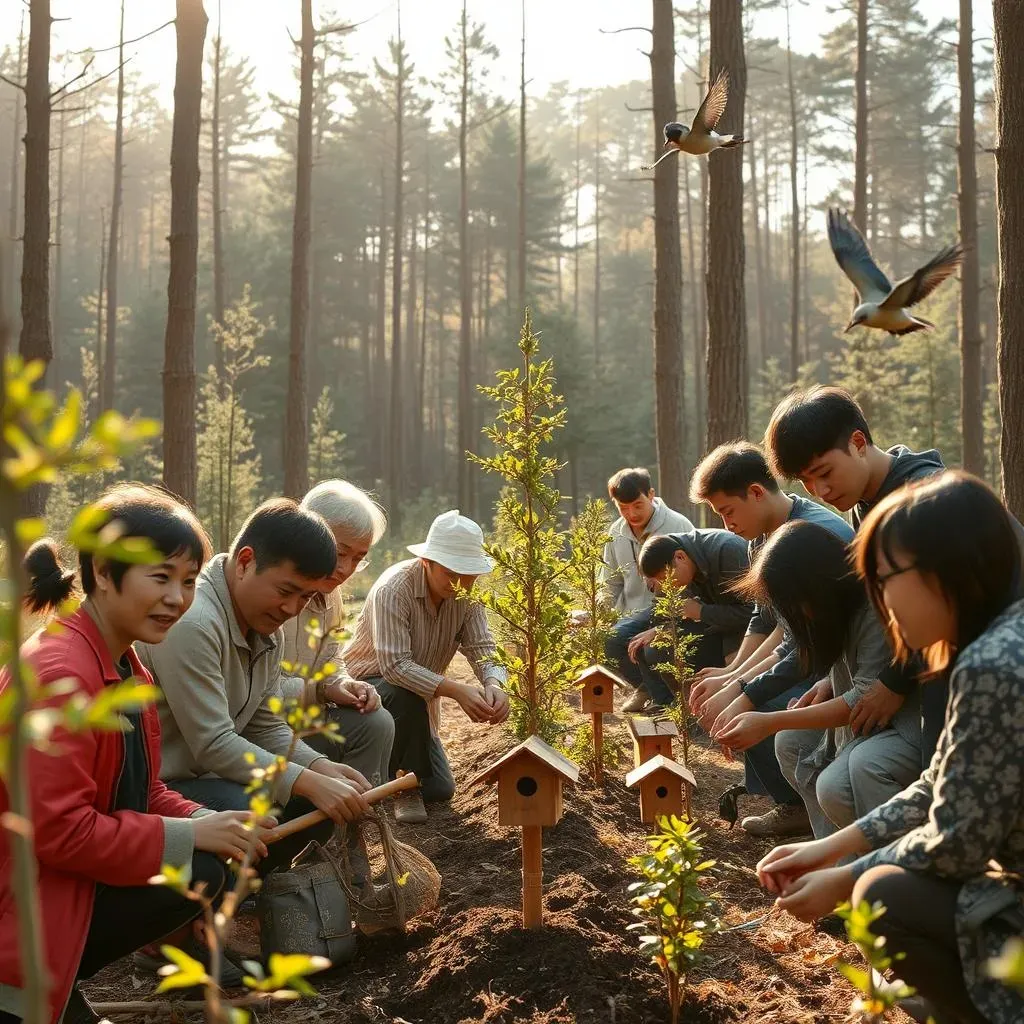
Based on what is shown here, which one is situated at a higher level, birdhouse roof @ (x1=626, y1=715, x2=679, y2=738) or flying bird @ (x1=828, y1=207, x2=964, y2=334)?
flying bird @ (x1=828, y1=207, x2=964, y2=334)

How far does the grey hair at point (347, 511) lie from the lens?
4367mm

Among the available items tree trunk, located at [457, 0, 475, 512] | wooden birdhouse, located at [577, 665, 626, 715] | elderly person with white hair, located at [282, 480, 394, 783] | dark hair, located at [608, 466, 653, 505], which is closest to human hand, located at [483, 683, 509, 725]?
elderly person with white hair, located at [282, 480, 394, 783]

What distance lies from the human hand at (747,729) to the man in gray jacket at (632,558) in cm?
323

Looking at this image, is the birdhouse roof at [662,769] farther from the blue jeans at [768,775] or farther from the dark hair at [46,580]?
the dark hair at [46,580]


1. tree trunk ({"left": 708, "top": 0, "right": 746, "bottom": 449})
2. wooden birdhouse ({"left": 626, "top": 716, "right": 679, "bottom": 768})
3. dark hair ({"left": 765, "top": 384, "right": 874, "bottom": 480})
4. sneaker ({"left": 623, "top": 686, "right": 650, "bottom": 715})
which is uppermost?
tree trunk ({"left": 708, "top": 0, "right": 746, "bottom": 449})

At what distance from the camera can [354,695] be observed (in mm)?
4480

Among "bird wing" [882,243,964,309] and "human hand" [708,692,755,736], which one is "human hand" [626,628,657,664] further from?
"bird wing" [882,243,964,309]

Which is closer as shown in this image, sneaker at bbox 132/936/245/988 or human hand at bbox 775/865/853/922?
human hand at bbox 775/865/853/922

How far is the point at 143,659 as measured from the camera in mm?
3441

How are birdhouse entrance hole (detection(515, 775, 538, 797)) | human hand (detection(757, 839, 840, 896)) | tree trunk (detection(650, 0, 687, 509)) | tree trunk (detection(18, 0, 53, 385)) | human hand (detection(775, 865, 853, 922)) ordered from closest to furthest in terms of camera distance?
1. human hand (detection(775, 865, 853, 922))
2. human hand (detection(757, 839, 840, 896))
3. birdhouse entrance hole (detection(515, 775, 538, 797))
4. tree trunk (detection(18, 0, 53, 385))
5. tree trunk (detection(650, 0, 687, 509))

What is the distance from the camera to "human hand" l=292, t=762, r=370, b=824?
3.26 metres

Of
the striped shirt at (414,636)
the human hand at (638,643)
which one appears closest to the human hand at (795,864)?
the striped shirt at (414,636)

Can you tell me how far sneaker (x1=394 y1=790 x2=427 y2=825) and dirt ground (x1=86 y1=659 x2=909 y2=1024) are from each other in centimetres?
51

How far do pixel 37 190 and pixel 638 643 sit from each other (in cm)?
708
